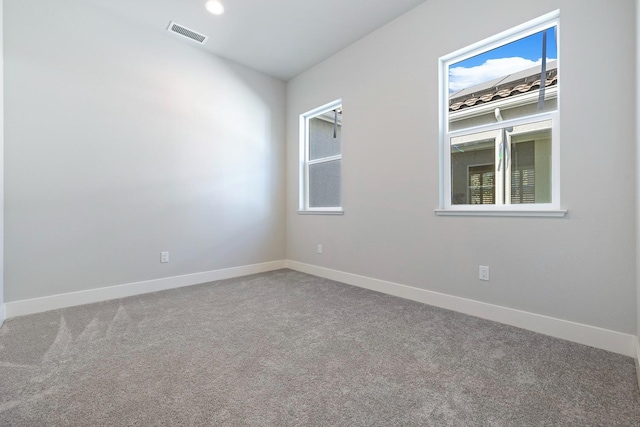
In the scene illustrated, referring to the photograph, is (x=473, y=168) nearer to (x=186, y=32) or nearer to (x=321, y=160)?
(x=321, y=160)

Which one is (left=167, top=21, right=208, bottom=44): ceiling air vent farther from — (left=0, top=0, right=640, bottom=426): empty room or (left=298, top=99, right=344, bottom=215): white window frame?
(left=298, top=99, right=344, bottom=215): white window frame

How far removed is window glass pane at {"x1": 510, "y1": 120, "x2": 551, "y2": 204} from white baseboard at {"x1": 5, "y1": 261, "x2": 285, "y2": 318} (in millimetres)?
3123

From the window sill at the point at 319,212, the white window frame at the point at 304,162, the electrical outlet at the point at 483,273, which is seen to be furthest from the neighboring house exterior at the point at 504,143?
the white window frame at the point at 304,162

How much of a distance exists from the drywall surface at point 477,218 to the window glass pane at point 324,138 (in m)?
0.26

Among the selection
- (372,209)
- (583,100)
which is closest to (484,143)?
(583,100)

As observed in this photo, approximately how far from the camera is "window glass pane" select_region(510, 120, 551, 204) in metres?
2.04

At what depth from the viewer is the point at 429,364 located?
1.59 m

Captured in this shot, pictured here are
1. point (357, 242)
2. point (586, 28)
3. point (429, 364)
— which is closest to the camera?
point (429, 364)

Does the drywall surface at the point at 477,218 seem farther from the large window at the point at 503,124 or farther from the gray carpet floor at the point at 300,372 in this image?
the gray carpet floor at the point at 300,372

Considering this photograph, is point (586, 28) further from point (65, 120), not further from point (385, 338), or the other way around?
point (65, 120)

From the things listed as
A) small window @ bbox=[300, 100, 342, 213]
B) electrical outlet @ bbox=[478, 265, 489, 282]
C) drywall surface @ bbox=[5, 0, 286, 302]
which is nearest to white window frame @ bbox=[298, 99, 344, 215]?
small window @ bbox=[300, 100, 342, 213]

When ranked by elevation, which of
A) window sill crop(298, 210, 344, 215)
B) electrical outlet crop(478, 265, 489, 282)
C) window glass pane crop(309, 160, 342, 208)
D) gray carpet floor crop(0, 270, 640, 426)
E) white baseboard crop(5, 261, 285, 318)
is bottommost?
gray carpet floor crop(0, 270, 640, 426)

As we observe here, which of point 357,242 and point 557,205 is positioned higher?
point 557,205

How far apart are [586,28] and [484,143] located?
2.89 ft
